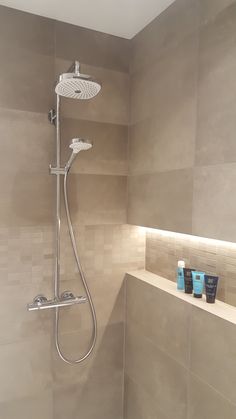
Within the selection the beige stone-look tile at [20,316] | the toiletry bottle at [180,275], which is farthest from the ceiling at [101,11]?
the beige stone-look tile at [20,316]

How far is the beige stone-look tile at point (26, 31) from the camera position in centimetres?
161

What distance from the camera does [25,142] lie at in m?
1.67

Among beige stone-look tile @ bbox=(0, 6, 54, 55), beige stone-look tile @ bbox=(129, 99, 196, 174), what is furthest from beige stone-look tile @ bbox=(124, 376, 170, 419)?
beige stone-look tile @ bbox=(0, 6, 54, 55)

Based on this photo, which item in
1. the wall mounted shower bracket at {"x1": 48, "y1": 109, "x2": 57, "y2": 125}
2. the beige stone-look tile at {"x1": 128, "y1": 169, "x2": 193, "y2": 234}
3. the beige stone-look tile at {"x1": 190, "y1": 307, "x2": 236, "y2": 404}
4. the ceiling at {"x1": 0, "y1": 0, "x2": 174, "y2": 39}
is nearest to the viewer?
the beige stone-look tile at {"x1": 190, "y1": 307, "x2": 236, "y2": 404}

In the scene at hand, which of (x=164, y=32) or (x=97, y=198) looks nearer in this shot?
(x=164, y=32)

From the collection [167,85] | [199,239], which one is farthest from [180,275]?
[167,85]

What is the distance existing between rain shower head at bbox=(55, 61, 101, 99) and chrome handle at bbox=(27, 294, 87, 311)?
1117mm

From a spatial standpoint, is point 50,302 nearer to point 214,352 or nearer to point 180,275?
point 180,275

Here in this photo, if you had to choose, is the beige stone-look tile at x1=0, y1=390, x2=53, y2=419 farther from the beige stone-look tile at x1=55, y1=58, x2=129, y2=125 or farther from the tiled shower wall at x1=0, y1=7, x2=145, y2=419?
the beige stone-look tile at x1=55, y1=58, x2=129, y2=125

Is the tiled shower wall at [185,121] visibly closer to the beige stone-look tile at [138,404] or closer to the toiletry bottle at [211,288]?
the toiletry bottle at [211,288]

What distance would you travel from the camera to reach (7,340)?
5.45 feet

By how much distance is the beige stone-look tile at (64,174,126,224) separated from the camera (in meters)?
1.81

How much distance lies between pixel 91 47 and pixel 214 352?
1.78m

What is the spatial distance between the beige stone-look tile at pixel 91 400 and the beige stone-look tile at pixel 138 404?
57mm
